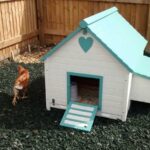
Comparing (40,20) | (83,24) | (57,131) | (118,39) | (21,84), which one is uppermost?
(83,24)

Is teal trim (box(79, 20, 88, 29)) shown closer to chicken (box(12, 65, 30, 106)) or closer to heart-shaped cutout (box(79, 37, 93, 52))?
heart-shaped cutout (box(79, 37, 93, 52))

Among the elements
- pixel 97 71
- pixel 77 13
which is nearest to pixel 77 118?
pixel 97 71

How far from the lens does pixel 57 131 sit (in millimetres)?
3875

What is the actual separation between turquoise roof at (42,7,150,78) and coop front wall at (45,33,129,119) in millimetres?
82

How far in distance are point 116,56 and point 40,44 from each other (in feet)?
15.9

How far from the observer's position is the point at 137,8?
7031 mm

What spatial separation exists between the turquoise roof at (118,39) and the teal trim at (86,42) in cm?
11

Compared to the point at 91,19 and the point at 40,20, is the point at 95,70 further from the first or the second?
the point at 40,20

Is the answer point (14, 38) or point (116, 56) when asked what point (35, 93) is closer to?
point (116, 56)

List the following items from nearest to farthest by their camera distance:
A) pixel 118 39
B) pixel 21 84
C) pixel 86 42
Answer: pixel 86 42 < pixel 118 39 < pixel 21 84

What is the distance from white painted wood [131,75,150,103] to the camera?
4137 mm

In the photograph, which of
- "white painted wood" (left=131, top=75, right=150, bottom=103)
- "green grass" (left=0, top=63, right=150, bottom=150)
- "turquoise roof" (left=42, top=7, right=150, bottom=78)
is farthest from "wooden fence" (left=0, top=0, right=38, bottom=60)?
"white painted wood" (left=131, top=75, right=150, bottom=103)

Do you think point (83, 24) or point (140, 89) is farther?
point (140, 89)

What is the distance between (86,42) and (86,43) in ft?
0.04
